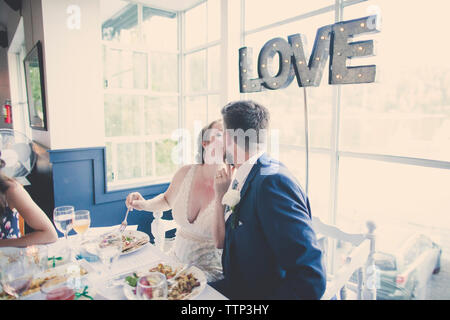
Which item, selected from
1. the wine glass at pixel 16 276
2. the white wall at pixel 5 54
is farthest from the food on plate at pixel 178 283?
the white wall at pixel 5 54

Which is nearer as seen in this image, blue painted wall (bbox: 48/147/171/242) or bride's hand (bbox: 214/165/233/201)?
bride's hand (bbox: 214/165/233/201)

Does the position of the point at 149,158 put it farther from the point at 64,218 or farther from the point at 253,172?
the point at 253,172

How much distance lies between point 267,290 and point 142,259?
21.4 inches

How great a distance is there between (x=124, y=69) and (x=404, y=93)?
114 inches

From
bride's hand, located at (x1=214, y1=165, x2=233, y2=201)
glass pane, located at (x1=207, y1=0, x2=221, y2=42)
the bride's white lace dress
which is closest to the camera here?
bride's hand, located at (x1=214, y1=165, x2=233, y2=201)

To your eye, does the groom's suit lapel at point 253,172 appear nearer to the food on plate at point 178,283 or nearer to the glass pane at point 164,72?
the food on plate at point 178,283

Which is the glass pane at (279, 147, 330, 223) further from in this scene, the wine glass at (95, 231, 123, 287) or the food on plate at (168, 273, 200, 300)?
the wine glass at (95, 231, 123, 287)

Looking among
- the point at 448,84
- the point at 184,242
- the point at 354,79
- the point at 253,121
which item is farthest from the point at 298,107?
the point at 184,242

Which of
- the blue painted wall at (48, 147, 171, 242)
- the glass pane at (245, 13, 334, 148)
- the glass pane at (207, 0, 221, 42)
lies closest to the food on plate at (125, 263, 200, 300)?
the glass pane at (245, 13, 334, 148)

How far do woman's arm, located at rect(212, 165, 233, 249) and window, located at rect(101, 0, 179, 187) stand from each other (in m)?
2.16

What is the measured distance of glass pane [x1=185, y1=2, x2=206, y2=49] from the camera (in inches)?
139

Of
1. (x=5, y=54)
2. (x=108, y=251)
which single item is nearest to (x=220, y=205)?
(x=108, y=251)

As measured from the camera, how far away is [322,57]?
1857mm

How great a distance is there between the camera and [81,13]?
278 centimetres
